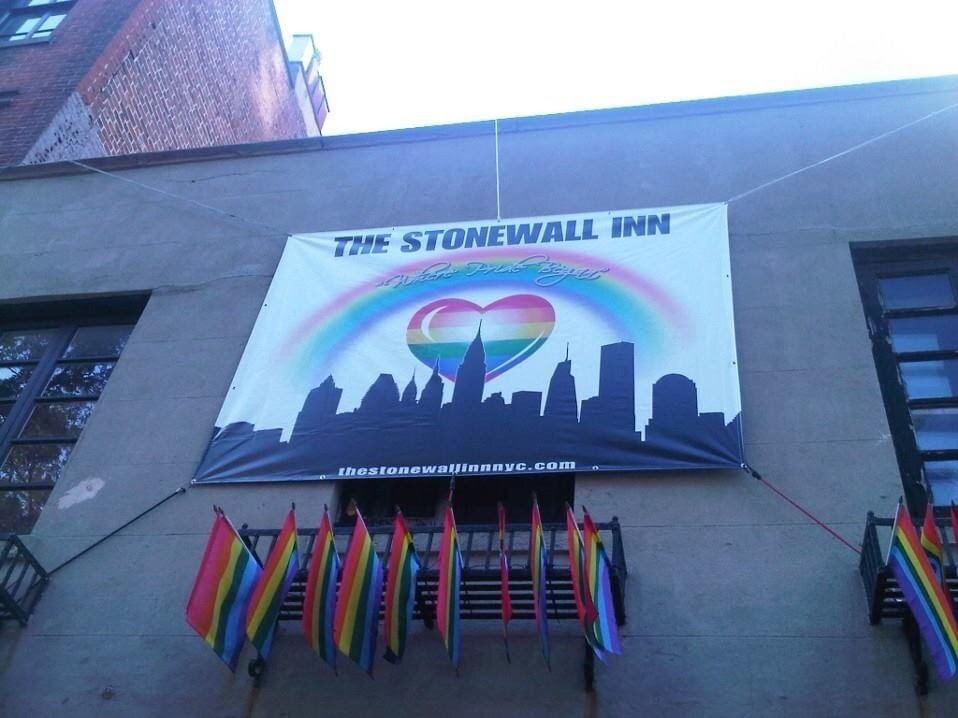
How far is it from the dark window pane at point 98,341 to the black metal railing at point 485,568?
345 cm

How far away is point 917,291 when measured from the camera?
829cm

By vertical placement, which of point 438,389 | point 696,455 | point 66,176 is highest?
point 66,176

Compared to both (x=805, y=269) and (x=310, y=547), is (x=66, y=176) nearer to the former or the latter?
(x=310, y=547)

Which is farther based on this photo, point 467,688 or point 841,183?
point 841,183

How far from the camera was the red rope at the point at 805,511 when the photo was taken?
633 cm

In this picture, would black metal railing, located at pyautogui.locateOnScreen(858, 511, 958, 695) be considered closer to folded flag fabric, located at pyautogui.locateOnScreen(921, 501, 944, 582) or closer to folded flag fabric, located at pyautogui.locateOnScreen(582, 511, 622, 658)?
folded flag fabric, located at pyautogui.locateOnScreen(921, 501, 944, 582)

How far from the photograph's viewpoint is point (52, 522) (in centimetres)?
775

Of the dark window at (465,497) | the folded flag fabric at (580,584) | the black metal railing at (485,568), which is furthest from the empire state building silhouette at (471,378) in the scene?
the folded flag fabric at (580,584)

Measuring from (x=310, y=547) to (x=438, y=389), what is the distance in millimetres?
1751

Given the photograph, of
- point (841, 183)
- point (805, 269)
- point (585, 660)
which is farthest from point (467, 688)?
point (841, 183)

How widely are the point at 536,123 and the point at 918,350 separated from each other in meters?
4.60

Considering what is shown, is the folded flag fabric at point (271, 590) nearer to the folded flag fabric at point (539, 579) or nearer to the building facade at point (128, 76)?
the folded flag fabric at point (539, 579)

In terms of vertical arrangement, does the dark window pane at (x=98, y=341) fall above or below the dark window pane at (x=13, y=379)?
above

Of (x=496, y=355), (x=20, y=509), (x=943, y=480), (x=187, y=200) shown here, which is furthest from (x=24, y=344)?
(x=943, y=480)
